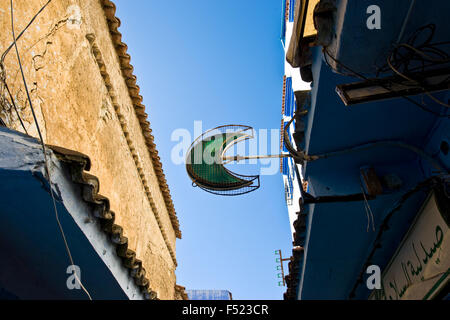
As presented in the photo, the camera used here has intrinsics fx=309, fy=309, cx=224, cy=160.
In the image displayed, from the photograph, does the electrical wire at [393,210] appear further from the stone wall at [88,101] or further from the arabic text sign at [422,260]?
the stone wall at [88,101]

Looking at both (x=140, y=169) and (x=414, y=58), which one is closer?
(x=414, y=58)

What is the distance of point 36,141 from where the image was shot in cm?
264

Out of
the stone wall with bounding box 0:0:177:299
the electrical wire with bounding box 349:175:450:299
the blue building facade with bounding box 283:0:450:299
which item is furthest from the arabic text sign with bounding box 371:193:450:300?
the stone wall with bounding box 0:0:177:299

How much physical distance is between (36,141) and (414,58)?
383 centimetres

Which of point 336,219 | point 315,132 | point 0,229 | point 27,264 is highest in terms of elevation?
point 315,132

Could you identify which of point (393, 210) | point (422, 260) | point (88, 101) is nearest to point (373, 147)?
point (393, 210)

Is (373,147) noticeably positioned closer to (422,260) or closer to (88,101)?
(422,260)

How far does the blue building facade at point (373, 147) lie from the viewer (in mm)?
3287

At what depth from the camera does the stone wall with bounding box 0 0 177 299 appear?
391cm

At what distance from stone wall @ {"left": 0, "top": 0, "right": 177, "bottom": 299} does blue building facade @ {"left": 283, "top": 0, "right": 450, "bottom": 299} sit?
3429 mm

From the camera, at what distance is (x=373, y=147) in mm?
4750

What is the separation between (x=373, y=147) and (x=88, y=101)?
191 inches
